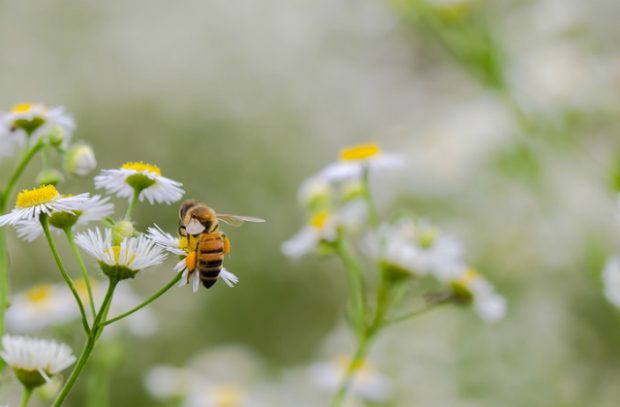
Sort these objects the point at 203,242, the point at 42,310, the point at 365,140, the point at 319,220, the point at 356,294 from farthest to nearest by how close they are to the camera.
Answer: the point at 365,140, the point at 42,310, the point at 319,220, the point at 356,294, the point at 203,242

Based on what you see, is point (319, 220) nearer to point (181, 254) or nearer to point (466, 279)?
point (466, 279)

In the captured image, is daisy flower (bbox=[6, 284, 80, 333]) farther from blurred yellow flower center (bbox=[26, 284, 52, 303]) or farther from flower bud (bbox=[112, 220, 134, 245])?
flower bud (bbox=[112, 220, 134, 245])

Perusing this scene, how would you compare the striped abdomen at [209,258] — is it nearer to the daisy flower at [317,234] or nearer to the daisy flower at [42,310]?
the daisy flower at [317,234]

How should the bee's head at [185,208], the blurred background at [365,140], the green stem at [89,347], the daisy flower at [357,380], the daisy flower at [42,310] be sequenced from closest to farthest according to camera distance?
the green stem at [89,347], the bee's head at [185,208], the daisy flower at [42,310], the daisy flower at [357,380], the blurred background at [365,140]

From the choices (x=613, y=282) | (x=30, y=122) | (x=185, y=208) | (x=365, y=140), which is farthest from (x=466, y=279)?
(x=365, y=140)

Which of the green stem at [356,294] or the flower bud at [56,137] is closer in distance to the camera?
the flower bud at [56,137]

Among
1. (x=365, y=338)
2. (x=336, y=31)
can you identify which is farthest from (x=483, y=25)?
(x=336, y=31)

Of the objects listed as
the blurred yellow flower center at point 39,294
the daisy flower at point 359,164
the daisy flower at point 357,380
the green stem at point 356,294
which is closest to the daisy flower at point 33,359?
the green stem at point 356,294
